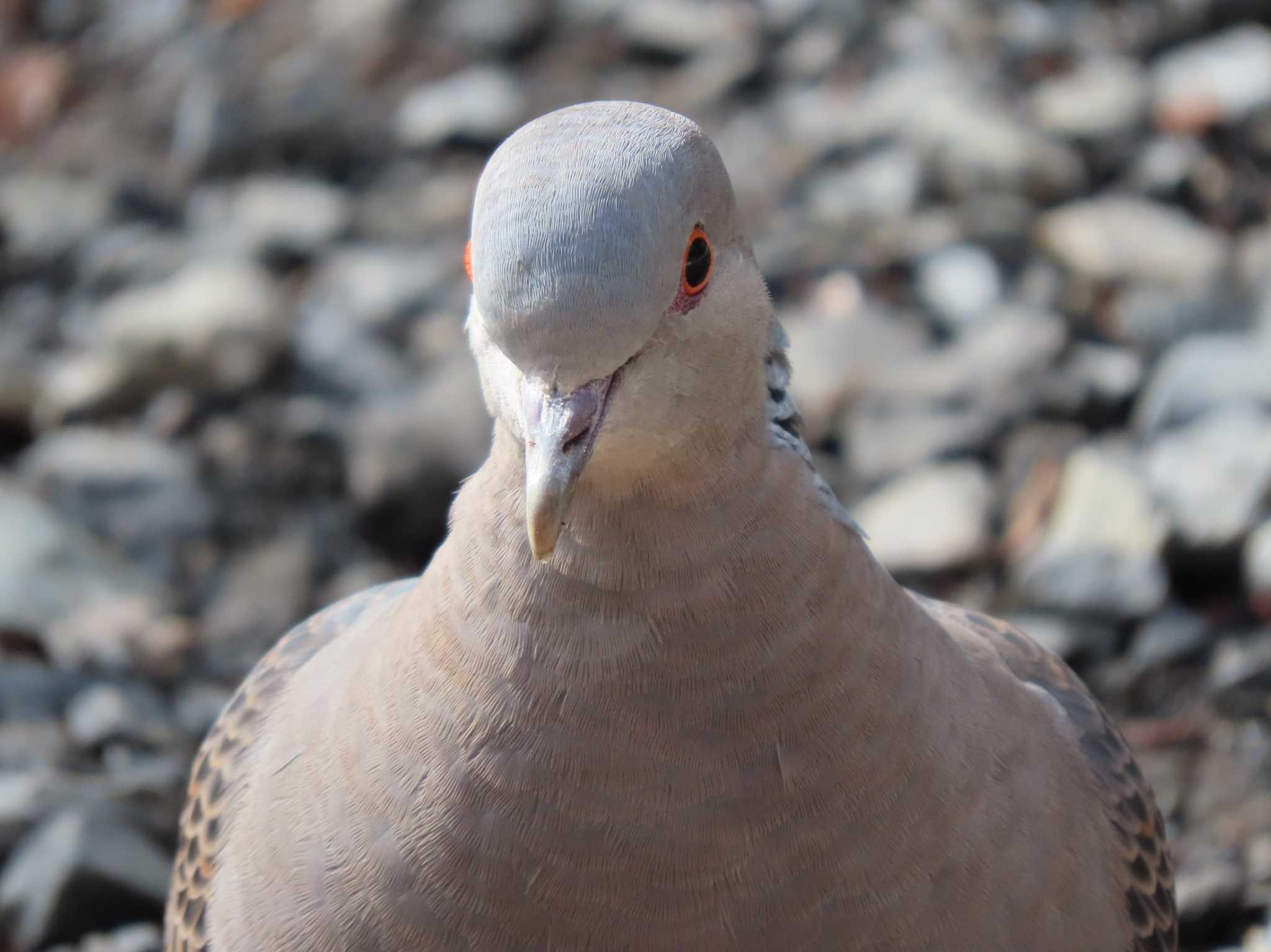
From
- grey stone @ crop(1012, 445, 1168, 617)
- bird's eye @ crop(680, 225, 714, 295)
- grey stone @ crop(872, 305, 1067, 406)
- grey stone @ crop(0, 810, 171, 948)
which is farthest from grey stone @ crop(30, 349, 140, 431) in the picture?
bird's eye @ crop(680, 225, 714, 295)

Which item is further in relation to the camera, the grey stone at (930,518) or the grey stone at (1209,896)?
the grey stone at (930,518)

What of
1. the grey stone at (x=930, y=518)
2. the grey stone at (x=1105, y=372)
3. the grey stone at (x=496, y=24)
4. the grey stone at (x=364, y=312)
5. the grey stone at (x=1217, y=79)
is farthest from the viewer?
the grey stone at (x=496, y=24)

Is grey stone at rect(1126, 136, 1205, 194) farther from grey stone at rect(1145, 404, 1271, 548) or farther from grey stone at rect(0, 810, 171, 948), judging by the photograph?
grey stone at rect(0, 810, 171, 948)

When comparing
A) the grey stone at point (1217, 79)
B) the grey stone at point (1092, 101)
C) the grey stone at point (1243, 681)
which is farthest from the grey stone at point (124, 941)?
the grey stone at point (1217, 79)

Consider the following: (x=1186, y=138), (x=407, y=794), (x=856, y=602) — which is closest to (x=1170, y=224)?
(x=1186, y=138)

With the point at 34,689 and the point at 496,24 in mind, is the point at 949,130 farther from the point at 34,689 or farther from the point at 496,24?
the point at 34,689

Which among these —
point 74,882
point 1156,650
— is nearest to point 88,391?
point 74,882

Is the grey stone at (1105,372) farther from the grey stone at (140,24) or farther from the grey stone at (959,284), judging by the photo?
the grey stone at (140,24)
